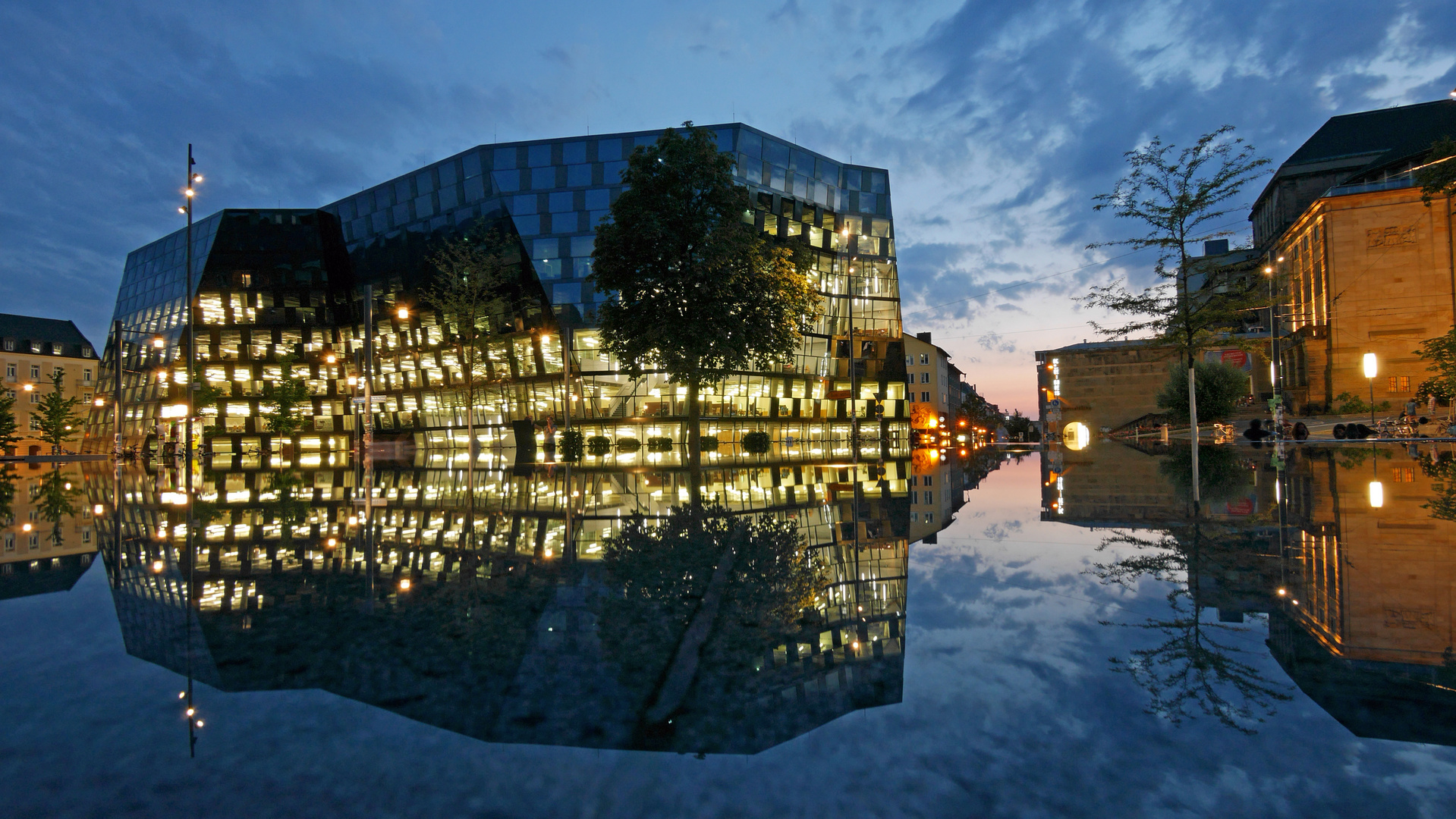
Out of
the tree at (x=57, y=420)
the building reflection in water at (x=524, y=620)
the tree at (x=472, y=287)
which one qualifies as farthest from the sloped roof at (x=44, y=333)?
the building reflection in water at (x=524, y=620)

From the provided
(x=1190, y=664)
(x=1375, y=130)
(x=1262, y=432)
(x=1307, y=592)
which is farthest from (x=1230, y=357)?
(x=1190, y=664)

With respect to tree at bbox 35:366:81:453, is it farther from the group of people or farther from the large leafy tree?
the group of people

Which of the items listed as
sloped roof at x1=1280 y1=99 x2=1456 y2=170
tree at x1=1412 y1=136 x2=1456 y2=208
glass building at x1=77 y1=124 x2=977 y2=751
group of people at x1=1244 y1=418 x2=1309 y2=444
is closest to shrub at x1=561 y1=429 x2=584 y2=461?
glass building at x1=77 y1=124 x2=977 y2=751

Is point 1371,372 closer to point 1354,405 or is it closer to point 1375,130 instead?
point 1354,405

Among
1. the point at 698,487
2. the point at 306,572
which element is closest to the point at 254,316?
the point at 698,487

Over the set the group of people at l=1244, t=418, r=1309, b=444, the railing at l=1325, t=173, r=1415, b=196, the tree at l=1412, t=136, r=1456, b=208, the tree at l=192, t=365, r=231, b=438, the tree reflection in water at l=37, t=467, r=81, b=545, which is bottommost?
the tree reflection in water at l=37, t=467, r=81, b=545

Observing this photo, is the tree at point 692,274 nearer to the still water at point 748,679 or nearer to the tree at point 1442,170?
the still water at point 748,679

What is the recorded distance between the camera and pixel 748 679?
8.98 ft

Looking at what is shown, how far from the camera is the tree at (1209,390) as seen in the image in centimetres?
5022

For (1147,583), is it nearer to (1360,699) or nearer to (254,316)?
(1360,699)

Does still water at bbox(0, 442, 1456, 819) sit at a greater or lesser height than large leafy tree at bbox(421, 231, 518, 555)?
lesser

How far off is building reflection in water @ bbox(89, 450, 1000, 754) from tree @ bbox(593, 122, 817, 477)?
55.6 feet

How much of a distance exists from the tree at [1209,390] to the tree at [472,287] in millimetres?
48127

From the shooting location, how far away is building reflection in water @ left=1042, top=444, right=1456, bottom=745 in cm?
242
